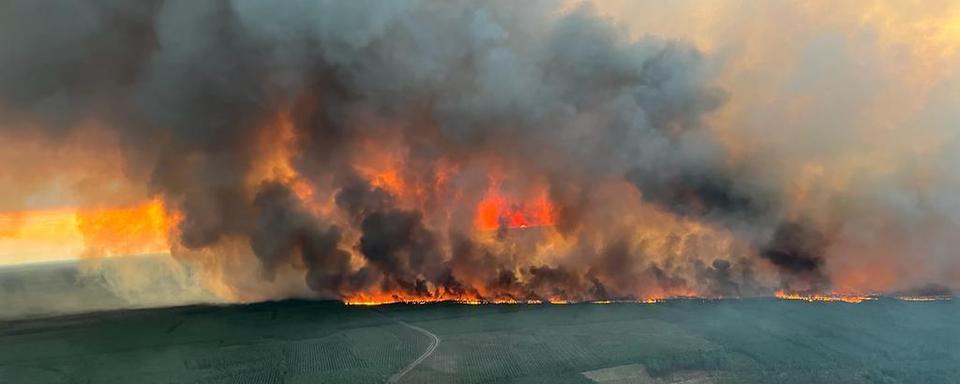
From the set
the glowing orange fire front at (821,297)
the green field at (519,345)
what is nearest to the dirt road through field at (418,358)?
the green field at (519,345)

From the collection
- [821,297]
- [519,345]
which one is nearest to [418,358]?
[519,345]

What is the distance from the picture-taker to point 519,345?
185 ft

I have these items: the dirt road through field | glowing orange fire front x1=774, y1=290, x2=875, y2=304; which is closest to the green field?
the dirt road through field

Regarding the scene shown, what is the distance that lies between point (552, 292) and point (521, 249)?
18.9 feet

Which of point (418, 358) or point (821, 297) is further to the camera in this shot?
point (821, 297)

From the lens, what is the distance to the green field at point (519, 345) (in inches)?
1949

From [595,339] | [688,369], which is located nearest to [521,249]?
[595,339]

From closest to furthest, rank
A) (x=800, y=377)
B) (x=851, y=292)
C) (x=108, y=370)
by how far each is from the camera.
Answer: (x=800, y=377)
(x=108, y=370)
(x=851, y=292)

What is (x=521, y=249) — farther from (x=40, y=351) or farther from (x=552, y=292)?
(x=40, y=351)

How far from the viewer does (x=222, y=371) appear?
52750 mm

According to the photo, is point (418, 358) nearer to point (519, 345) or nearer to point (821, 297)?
point (519, 345)

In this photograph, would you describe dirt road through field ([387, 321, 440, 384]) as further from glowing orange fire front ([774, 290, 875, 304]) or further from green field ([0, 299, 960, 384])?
glowing orange fire front ([774, 290, 875, 304])

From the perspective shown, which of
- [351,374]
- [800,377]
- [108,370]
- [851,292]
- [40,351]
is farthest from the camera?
[851,292]

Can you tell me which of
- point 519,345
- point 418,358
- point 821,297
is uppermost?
point 821,297
